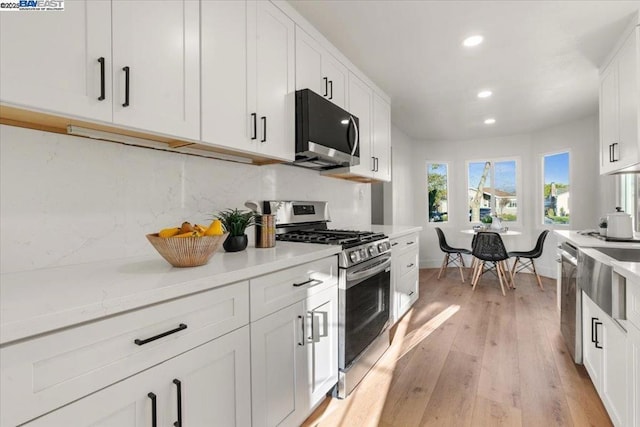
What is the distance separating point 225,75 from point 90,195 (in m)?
0.83

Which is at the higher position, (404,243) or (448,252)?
(404,243)

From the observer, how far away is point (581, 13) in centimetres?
212

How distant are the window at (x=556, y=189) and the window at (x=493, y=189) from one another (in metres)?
0.45

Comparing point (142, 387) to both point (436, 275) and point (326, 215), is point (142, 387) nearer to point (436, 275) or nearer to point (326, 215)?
point (326, 215)

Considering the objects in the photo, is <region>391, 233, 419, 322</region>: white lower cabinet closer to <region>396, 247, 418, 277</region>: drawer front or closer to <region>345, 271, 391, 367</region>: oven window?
<region>396, 247, 418, 277</region>: drawer front

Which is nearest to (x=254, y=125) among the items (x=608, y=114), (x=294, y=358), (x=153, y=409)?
(x=294, y=358)

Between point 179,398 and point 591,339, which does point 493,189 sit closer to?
point 591,339

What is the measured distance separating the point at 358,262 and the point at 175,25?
1548 mm

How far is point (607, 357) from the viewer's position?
65.3 inches

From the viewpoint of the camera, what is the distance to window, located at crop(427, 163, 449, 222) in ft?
20.2

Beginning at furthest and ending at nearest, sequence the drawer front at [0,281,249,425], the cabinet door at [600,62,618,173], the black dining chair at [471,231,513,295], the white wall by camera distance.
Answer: the white wall < the black dining chair at [471,231,513,295] < the cabinet door at [600,62,618,173] < the drawer front at [0,281,249,425]

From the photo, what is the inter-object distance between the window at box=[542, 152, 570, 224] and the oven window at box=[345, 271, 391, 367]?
14.1 ft

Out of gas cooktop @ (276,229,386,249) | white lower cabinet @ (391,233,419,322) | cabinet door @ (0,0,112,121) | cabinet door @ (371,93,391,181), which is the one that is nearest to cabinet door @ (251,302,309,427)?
gas cooktop @ (276,229,386,249)

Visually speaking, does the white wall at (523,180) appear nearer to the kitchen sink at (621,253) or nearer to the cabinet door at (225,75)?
the kitchen sink at (621,253)
